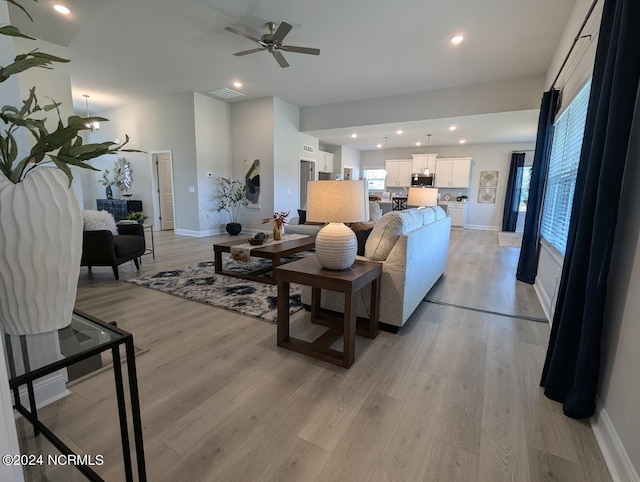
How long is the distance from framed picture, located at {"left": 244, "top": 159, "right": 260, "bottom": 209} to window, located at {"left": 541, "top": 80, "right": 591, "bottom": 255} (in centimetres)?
557

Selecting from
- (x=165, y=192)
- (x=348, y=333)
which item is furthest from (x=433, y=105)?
(x=165, y=192)

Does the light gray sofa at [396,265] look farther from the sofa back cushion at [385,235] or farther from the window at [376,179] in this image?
the window at [376,179]

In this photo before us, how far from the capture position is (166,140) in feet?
23.2

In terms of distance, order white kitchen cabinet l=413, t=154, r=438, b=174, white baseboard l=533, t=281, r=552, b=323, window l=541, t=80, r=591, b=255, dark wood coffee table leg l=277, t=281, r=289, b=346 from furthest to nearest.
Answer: white kitchen cabinet l=413, t=154, r=438, b=174 < white baseboard l=533, t=281, r=552, b=323 < window l=541, t=80, r=591, b=255 < dark wood coffee table leg l=277, t=281, r=289, b=346

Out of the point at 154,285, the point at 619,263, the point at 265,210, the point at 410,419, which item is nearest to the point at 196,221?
the point at 265,210

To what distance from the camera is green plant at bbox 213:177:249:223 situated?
24.1 feet

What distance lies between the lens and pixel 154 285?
3469mm

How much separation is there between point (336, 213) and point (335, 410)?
44.9 inches

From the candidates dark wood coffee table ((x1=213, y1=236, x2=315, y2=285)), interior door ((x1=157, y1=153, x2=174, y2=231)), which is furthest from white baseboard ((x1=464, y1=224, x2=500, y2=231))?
interior door ((x1=157, y1=153, x2=174, y2=231))

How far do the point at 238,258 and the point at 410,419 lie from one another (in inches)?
103

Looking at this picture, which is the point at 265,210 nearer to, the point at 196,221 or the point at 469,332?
the point at 196,221

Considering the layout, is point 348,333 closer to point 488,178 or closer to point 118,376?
point 118,376

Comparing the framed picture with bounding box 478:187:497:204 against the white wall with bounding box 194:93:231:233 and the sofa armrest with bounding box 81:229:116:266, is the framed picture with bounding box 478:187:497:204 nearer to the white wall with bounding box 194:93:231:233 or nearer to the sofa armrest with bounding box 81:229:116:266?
the white wall with bounding box 194:93:231:233

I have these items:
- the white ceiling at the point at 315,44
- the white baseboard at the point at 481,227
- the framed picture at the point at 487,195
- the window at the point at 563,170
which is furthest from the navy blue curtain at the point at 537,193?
the white baseboard at the point at 481,227
